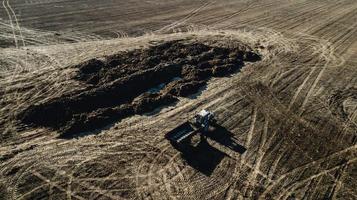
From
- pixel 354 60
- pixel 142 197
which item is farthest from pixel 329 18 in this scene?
pixel 142 197

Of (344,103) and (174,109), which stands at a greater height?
(174,109)

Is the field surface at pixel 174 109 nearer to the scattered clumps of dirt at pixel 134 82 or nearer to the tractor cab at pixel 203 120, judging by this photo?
the scattered clumps of dirt at pixel 134 82

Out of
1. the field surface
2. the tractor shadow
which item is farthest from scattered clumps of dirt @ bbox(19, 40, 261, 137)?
the tractor shadow

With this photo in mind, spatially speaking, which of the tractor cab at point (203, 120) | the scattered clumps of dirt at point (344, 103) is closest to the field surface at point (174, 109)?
the scattered clumps of dirt at point (344, 103)

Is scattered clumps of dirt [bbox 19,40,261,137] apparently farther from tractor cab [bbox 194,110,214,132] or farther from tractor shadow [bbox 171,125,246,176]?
tractor shadow [bbox 171,125,246,176]

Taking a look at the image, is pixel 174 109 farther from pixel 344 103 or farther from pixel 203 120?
pixel 344 103

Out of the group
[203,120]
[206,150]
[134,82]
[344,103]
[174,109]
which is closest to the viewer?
[206,150]

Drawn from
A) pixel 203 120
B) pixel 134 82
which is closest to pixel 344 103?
pixel 203 120
